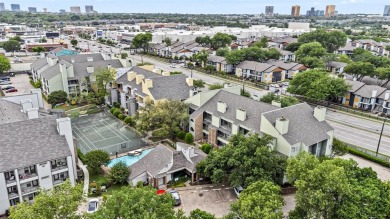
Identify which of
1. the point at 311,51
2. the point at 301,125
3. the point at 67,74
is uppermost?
the point at 311,51

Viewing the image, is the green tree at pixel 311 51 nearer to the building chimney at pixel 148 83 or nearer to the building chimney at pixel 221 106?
the building chimney at pixel 148 83

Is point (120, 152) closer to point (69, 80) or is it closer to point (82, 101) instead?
point (82, 101)

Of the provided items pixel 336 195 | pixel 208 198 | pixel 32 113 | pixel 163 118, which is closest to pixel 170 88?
pixel 163 118

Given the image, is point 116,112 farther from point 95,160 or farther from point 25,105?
point 95,160

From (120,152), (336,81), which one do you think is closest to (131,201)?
(120,152)

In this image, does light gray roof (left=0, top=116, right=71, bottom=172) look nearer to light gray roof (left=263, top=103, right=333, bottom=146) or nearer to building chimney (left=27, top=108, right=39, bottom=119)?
building chimney (left=27, top=108, right=39, bottom=119)

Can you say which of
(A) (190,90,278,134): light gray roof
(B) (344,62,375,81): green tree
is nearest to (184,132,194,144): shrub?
(A) (190,90,278,134): light gray roof
